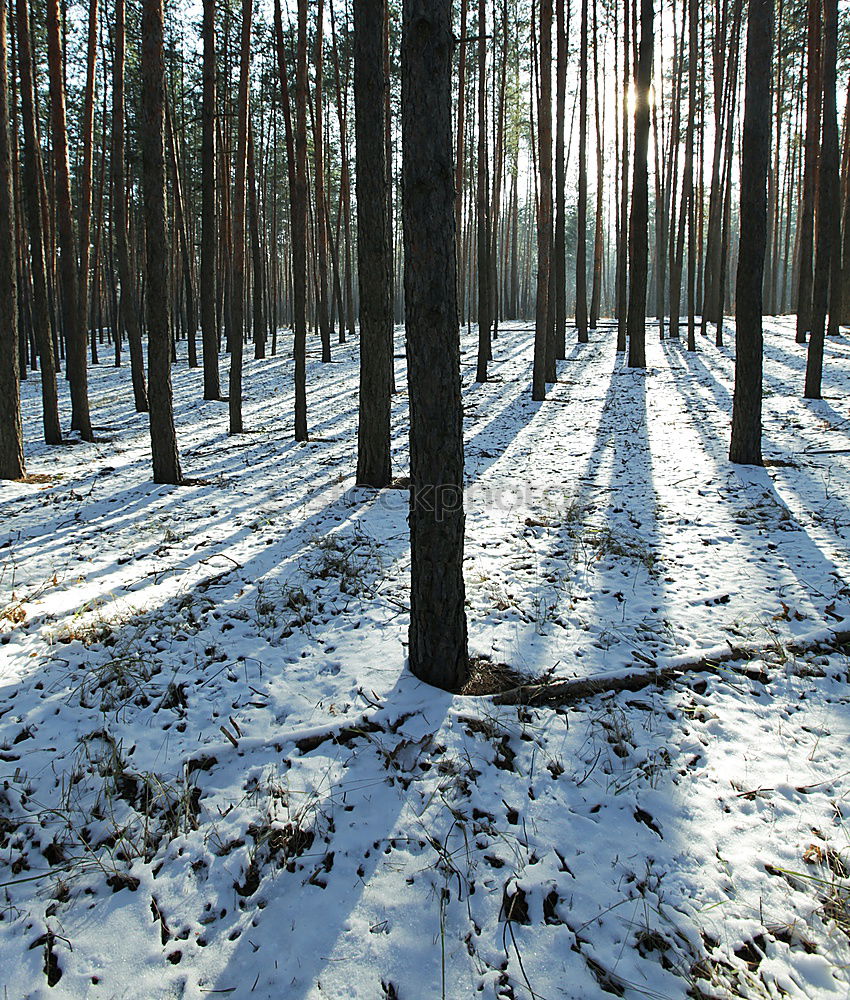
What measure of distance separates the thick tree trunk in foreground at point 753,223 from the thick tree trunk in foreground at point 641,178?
23.4ft

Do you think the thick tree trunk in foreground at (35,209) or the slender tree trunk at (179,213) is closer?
the thick tree trunk in foreground at (35,209)

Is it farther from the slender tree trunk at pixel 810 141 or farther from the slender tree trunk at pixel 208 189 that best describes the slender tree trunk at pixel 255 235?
the slender tree trunk at pixel 810 141

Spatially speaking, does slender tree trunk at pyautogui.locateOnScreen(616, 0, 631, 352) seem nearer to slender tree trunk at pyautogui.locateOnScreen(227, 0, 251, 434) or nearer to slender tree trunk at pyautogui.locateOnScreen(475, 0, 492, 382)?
slender tree trunk at pyautogui.locateOnScreen(475, 0, 492, 382)

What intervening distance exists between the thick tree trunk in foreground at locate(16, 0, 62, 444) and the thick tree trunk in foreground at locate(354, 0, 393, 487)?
6.64 meters

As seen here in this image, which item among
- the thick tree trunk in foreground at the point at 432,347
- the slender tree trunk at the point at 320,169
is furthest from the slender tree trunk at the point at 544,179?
the thick tree trunk in foreground at the point at 432,347

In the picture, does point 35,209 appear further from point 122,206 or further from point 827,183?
point 827,183

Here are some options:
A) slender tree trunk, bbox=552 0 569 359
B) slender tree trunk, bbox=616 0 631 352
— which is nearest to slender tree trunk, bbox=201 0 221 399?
slender tree trunk, bbox=552 0 569 359

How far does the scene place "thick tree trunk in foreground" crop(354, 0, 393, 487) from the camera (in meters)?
6.00

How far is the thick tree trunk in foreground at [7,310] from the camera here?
724cm

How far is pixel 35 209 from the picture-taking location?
10.2m

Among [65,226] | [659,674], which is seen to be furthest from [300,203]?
[659,674]

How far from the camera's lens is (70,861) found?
2.41 meters

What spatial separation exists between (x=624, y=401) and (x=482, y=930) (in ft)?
39.0

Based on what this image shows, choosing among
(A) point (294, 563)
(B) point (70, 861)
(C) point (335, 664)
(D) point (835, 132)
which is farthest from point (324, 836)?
(D) point (835, 132)
